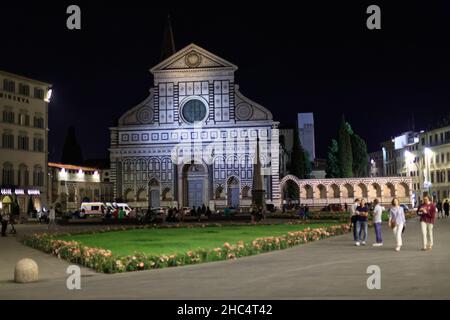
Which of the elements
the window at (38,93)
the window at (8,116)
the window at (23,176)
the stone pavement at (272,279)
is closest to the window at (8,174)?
the window at (23,176)

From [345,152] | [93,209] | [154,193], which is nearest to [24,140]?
[93,209]

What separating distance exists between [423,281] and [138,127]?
75.1 metres

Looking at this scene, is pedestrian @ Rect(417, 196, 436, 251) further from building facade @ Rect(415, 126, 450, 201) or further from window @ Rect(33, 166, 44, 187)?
building facade @ Rect(415, 126, 450, 201)

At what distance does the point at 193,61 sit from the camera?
85.3 m

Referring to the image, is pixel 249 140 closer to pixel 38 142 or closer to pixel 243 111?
pixel 243 111

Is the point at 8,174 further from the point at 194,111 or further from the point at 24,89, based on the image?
the point at 194,111

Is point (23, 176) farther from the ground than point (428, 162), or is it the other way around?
point (428, 162)

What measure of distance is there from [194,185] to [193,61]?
1632cm

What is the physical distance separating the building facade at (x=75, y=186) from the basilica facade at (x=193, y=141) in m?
5.36

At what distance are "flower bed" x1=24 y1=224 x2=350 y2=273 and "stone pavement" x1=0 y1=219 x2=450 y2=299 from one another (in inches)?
15.1

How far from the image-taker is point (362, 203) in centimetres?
2395

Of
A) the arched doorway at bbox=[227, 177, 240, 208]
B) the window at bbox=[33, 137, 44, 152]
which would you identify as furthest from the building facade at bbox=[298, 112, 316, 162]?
the window at bbox=[33, 137, 44, 152]

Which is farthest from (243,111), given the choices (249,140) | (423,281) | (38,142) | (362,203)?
(423,281)

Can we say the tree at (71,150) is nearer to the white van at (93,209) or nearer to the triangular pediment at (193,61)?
the triangular pediment at (193,61)
